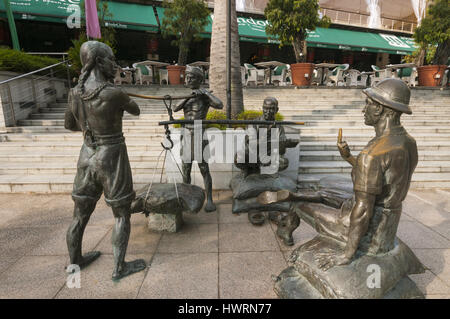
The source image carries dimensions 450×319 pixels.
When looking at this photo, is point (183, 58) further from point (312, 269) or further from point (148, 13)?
point (312, 269)

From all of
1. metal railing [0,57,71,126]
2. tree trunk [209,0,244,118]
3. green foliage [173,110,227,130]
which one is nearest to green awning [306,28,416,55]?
tree trunk [209,0,244,118]

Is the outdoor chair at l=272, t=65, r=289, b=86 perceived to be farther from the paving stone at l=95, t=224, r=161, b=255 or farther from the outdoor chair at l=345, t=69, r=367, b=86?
the paving stone at l=95, t=224, r=161, b=255

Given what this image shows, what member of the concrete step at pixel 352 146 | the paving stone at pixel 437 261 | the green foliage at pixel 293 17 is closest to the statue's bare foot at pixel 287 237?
the paving stone at pixel 437 261

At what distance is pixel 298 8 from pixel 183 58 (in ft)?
21.2

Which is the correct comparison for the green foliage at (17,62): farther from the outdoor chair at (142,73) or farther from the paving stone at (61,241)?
the paving stone at (61,241)

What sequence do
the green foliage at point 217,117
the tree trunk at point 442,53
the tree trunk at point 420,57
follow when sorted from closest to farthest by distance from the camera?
the green foliage at point 217,117 → the tree trunk at point 442,53 → the tree trunk at point 420,57

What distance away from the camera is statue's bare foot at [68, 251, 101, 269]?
2723 millimetres

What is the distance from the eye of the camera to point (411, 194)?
17.0ft

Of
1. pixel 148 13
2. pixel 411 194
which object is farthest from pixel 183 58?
pixel 411 194

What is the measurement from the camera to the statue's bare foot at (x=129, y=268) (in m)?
2.55

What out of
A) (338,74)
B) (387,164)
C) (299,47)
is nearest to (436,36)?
(338,74)

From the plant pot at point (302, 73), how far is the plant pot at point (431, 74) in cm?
569

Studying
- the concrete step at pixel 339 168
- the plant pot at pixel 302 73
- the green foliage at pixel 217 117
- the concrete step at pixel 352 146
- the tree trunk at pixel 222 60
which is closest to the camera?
the green foliage at pixel 217 117

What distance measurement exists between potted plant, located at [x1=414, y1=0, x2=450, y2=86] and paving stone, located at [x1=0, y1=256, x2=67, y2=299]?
1589 cm
